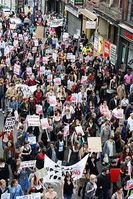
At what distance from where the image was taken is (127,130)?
60.8ft

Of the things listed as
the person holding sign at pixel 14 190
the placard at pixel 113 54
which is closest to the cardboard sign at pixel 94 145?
the person holding sign at pixel 14 190

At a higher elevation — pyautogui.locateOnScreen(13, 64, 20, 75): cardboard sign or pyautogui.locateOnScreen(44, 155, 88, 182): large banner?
pyautogui.locateOnScreen(44, 155, 88, 182): large banner

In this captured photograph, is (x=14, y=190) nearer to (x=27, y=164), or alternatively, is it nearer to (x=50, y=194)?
(x=50, y=194)

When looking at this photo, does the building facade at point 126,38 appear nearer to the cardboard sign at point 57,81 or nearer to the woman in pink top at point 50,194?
the cardboard sign at point 57,81

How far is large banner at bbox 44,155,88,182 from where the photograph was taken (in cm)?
1424

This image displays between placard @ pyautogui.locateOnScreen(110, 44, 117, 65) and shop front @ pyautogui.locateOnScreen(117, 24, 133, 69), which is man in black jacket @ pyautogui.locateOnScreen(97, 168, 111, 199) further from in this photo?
placard @ pyautogui.locateOnScreen(110, 44, 117, 65)

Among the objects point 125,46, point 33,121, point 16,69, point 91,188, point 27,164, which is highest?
point 27,164

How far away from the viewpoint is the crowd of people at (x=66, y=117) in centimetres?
1481

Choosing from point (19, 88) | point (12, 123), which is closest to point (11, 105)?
point (19, 88)

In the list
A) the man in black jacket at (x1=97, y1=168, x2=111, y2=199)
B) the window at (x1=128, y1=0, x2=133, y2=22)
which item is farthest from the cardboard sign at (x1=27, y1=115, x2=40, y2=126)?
the window at (x1=128, y1=0, x2=133, y2=22)

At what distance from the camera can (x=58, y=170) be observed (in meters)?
14.4

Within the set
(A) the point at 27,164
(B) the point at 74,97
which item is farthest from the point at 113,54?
(A) the point at 27,164

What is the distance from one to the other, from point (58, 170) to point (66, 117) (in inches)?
204

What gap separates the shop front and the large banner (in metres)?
15.8
